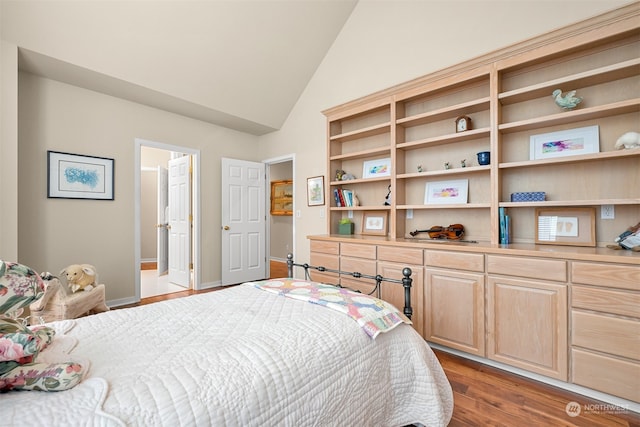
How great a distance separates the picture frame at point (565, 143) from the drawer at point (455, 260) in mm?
1017

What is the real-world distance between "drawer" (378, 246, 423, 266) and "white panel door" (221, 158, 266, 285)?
280 centimetres

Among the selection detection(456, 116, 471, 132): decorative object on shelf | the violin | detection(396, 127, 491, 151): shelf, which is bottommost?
the violin

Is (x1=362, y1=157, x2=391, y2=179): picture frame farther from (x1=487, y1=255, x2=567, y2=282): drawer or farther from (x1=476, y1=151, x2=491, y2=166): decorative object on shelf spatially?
(x1=487, y1=255, x2=567, y2=282): drawer

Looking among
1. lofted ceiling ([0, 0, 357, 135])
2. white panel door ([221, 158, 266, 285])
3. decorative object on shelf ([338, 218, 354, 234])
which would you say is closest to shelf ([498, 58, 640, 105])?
decorative object on shelf ([338, 218, 354, 234])

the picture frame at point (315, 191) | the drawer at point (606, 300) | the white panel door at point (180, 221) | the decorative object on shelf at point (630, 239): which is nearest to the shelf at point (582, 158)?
the decorative object on shelf at point (630, 239)

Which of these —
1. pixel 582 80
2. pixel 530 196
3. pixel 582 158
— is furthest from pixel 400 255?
pixel 582 80

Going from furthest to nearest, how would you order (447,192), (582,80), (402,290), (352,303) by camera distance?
(447,192) < (402,290) < (582,80) < (352,303)

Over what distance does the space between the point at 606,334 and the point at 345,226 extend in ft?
7.86

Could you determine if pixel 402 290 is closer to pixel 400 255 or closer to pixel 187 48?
pixel 400 255

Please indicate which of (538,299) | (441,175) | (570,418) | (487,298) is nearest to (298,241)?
(441,175)

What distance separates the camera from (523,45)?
2.24 m

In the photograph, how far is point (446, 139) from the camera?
2.74 m

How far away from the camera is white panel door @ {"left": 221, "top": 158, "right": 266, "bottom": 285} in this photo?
15.4 feet

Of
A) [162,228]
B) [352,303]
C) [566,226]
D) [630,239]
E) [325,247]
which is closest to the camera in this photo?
[352,303]
